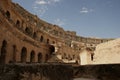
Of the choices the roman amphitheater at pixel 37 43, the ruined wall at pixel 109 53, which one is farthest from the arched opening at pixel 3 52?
the ruined wall at pixel 109 53

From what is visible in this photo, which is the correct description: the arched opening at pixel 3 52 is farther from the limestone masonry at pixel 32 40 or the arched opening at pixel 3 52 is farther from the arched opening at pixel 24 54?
the arched opening at pixel 24 54

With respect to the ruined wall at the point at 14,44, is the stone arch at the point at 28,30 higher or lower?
higher

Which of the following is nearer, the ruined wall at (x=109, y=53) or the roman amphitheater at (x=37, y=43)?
the ruined wall at (x=109, y=53)

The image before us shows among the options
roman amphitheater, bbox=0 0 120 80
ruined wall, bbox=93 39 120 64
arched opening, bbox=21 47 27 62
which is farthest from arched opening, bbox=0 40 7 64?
ruined wall, bbox=93 39 120 64

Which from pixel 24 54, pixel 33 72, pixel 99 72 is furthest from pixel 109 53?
pixel 33 72

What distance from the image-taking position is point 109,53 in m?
21.8

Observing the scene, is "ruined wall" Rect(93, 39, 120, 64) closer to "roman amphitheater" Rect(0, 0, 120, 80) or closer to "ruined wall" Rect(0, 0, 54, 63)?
"roman amphitheater" Rect(0, 0, 120, 80)

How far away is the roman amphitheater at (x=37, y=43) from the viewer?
21.3 m

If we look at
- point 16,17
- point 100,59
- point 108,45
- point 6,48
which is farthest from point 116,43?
point 16,17

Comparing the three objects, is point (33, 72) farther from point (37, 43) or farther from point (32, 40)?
point (37, 43)

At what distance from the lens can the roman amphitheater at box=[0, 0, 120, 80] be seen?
69.8 feet

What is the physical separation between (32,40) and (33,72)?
84.2ft

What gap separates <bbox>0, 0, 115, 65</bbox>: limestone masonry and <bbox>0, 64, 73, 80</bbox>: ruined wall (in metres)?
15.5

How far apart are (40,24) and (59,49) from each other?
8547 mm
